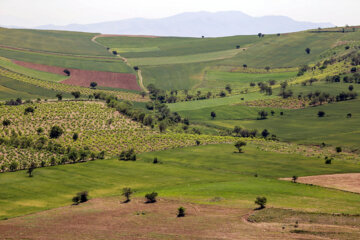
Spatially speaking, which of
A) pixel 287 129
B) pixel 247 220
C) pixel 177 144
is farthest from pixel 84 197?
pixel 287 129

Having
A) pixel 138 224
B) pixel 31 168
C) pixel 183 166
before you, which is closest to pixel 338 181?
pixel 183 166

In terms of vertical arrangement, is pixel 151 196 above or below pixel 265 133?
below

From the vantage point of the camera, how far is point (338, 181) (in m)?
86.0

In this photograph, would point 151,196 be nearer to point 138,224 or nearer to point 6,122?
point 138,224

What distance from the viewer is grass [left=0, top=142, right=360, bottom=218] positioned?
75812mm

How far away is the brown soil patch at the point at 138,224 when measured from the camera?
60156mm

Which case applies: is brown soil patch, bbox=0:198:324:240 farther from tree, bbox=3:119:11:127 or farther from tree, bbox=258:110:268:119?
tree, bbox=258:110:268:119

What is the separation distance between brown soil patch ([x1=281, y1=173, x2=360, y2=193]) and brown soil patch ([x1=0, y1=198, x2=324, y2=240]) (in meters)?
24.6

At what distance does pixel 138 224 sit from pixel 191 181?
27.4m

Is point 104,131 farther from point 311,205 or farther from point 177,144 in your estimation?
point 311,205

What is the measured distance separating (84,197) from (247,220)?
33386 mm

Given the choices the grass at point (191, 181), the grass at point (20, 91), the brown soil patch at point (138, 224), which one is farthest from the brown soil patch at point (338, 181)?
the grass at point (20, 91)

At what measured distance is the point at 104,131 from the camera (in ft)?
445

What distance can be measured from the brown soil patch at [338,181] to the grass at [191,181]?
11.5ft
